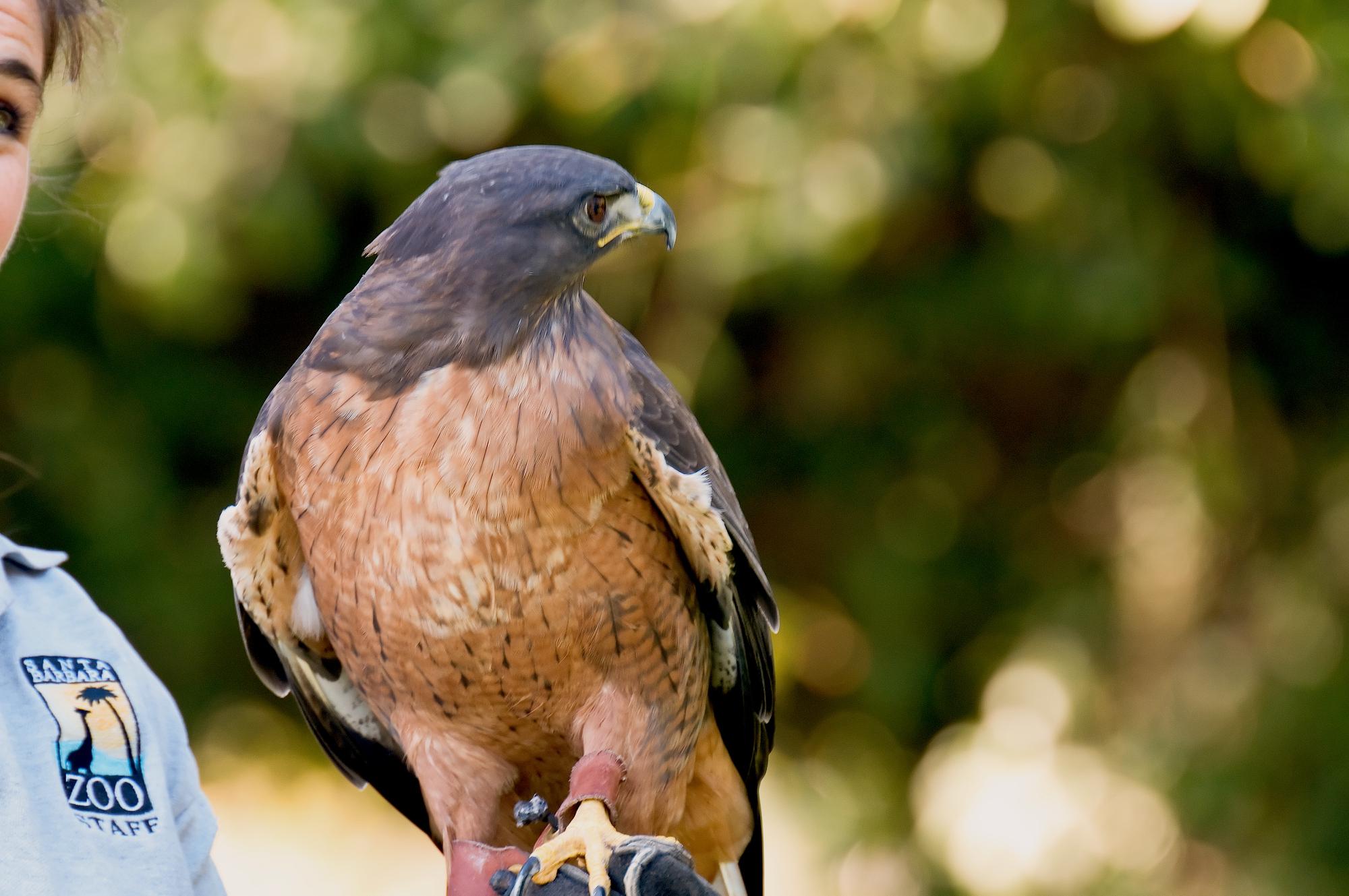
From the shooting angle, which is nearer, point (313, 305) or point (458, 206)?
point (458, 206)

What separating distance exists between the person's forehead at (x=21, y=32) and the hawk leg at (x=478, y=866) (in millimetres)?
1232

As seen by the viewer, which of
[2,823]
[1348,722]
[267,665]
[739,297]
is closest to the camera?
[2,823]

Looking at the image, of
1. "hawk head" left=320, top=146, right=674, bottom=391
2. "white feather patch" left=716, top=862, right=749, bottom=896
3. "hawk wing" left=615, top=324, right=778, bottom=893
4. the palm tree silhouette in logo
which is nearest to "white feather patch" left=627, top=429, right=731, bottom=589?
"hawk wing" left=615, top=324, right=778, bottom=893

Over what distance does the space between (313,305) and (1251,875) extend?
333cm

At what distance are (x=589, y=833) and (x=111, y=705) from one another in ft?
2.27

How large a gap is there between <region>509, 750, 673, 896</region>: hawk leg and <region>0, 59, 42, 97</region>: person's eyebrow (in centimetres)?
119

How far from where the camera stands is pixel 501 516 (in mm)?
1735

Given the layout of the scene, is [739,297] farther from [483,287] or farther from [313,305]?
[483,287]

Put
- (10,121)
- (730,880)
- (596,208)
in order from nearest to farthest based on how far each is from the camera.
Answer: (10,121), (596,208), (730,880)

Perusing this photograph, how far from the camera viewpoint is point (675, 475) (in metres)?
1.87

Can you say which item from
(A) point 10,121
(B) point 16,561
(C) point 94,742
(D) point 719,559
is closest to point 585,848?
(D) point 719,559

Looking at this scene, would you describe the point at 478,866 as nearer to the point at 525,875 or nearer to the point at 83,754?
the point at 525,875

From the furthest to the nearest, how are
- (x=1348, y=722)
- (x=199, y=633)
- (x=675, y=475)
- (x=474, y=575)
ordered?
(x=199, y=633)
(x=1348, y=722)
(x=675, y=475)
(x=474, y=575)

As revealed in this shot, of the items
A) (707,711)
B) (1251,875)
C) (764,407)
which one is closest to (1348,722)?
(1251,875)
